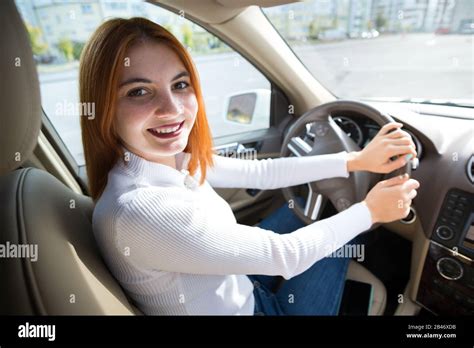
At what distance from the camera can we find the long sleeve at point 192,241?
0.59 m

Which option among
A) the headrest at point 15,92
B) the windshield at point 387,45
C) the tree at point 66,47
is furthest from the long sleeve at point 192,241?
the tree at point 66,47

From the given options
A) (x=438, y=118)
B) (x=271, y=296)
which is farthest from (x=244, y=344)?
(x=438, y=118)

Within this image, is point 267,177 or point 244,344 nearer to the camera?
point 244,344

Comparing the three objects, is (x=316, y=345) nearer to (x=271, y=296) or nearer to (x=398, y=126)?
(x=271, y=296)

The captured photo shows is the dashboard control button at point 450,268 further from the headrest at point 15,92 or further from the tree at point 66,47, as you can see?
the tree at point 66,47

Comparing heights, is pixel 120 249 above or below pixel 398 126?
below

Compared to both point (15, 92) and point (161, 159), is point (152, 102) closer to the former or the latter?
point (161, 159)

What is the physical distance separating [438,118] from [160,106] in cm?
90

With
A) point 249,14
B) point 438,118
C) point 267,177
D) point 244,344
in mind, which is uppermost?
point 249,14

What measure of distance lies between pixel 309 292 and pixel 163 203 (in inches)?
22.2

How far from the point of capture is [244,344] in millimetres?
662

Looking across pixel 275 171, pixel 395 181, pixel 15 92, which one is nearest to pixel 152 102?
pixel 15 92

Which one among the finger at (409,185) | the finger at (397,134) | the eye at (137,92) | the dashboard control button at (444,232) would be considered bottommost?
the dashboard control button at (444,232)

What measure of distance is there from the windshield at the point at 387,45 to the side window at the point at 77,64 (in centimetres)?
25
